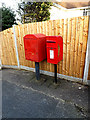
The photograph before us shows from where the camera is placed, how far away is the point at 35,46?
292cm

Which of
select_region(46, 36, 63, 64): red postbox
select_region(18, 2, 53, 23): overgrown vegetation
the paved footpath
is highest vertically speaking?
select_region(18, 2, 53, 23): overgrown vegetation

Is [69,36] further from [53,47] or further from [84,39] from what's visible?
[53,47]

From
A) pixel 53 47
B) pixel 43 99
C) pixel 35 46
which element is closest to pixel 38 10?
pixel 35 46

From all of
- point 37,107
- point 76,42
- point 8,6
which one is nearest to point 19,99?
point 37,107

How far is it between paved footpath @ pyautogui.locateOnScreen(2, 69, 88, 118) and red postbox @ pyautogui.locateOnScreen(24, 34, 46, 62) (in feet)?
3.53

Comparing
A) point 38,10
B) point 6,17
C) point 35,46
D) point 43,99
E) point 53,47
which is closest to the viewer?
point 43,99

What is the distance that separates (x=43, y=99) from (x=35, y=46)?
169 centimetres

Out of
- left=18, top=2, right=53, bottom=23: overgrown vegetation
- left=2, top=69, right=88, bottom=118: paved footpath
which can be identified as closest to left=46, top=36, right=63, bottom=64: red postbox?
left=2, top=69, right=88, bottom=118: paved footpath

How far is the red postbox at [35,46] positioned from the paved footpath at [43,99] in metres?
1.08

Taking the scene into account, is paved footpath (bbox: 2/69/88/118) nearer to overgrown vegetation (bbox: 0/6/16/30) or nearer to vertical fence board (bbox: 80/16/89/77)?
vertical fence board (bbox: 80/16/89/77)

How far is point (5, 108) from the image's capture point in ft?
7.50

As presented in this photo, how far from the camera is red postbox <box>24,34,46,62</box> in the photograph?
9.44 feet

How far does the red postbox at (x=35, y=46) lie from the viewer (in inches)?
113

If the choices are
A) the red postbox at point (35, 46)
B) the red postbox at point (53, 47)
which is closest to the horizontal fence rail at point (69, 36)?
the red postbox at point (53, 47)
